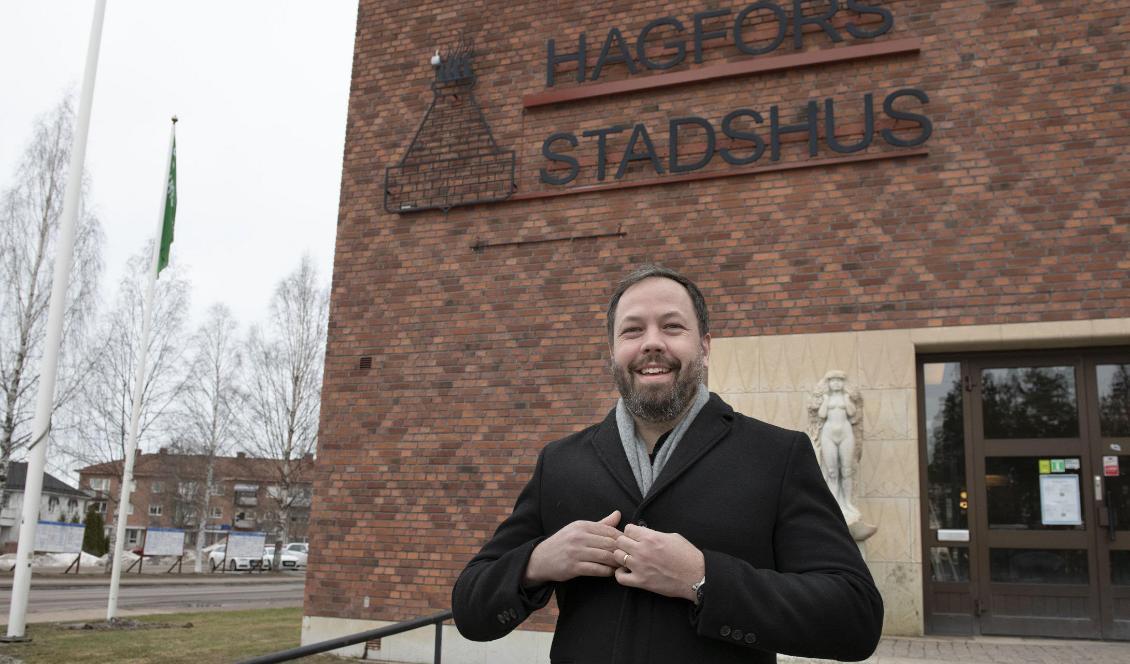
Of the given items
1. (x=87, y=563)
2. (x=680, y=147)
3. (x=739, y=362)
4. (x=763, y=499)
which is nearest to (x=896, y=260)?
A: (x=739, y=362)

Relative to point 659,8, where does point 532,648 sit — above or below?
below

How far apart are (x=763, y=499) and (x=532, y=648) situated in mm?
7424

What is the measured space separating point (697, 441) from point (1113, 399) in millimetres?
7520

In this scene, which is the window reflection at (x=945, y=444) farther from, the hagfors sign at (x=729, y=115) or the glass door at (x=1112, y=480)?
the hagfors sign at (x=729, y=115)

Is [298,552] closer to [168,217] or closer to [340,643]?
[168,217]

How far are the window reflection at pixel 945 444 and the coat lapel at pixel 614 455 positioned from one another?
7.04 metres

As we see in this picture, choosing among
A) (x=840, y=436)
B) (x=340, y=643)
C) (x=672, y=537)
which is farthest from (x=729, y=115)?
(x=672, y=537)

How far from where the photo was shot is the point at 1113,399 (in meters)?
7.71

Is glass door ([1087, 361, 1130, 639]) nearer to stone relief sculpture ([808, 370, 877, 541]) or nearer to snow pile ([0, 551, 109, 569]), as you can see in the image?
stone relief sculpture ([808, 370, 877, 541])

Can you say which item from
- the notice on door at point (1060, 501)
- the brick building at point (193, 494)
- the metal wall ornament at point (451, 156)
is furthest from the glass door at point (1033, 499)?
the brick building at point (193, 494)

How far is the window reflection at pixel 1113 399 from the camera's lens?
25.1 feet

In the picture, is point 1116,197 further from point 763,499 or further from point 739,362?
point 763,499

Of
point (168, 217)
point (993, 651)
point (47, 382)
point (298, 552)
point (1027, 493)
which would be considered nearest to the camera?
point (993, 651)

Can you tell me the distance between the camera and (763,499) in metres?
1.61
